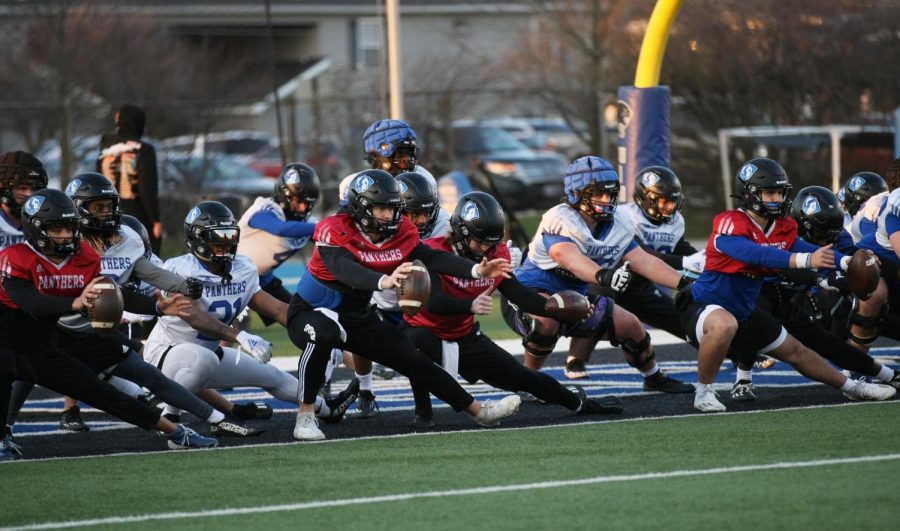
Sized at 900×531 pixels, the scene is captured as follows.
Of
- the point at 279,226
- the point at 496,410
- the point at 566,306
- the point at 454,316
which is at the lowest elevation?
the point at 496,410

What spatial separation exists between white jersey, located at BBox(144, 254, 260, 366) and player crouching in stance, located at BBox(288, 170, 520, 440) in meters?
0.60

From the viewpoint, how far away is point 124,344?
835 cm

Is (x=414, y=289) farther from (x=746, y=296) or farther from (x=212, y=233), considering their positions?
(x=746, y=296)

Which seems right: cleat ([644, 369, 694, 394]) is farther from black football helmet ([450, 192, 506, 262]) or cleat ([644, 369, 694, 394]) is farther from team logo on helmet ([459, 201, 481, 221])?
team logo on helmet ([459, 201, 481, 221])

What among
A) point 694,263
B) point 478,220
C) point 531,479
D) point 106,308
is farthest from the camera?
point 694,263

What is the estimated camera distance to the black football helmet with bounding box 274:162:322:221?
1071cm

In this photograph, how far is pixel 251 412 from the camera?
8922mm

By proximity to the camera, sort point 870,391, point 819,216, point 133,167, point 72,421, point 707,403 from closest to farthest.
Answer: point 707,403
point 870,391
point 72,421
point 819,216
point 133,167

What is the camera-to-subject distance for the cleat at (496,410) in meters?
8.10

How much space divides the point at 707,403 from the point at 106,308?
3291 mm

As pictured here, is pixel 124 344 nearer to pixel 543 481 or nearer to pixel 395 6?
pixel 543 481

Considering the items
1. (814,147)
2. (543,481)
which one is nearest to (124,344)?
(543,481)

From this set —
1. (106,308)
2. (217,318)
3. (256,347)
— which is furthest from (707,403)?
(106,308)

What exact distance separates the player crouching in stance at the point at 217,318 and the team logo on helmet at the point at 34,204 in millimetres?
1138
